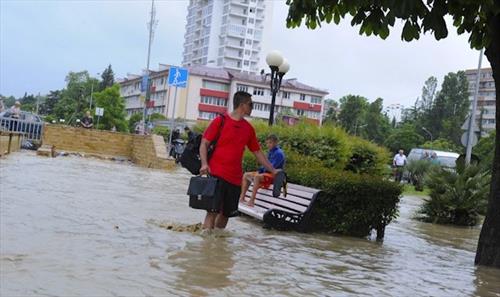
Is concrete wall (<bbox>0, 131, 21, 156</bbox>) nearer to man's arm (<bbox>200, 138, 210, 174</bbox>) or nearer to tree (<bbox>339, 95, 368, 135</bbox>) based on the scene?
man's arm (<bbox>200, 138, 210, 174</bbox>)

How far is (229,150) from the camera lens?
7.63 metres

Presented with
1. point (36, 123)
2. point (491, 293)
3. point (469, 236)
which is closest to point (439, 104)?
point (36, 123)

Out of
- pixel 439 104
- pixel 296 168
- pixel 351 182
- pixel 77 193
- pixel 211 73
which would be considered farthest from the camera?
pixel 439 104

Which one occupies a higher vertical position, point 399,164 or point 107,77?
point 107,77

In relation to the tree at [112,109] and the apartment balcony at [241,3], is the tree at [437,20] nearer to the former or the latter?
the tree at [112,109]

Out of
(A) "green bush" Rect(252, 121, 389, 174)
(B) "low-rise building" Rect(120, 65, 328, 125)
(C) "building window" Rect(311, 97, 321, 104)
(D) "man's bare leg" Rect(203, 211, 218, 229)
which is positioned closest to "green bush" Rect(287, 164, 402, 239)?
(D) "man's bare leg" Rect(203, 211, 218, 229)

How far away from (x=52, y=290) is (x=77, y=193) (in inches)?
291

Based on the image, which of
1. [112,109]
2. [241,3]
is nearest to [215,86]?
[112,109]

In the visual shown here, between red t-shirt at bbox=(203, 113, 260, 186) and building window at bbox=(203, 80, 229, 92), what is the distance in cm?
9168

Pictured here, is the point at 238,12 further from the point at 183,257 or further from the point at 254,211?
the point at 183,257

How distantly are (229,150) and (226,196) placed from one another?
563 mm

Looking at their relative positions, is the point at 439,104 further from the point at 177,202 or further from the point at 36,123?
the point at 177,202

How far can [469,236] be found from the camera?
13.3 meters

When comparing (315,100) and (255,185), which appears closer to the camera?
(255,185)
